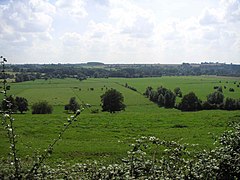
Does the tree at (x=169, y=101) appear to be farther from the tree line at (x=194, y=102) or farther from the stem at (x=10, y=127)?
the stem at (x=10, y=127)

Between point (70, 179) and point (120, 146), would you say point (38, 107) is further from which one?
point (70, 179)

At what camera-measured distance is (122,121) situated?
39156 mm

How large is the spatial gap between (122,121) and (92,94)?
6686cm

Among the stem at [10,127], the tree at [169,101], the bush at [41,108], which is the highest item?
the stem at [10,127]

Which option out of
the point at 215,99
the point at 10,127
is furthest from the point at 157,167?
the point at 215,99

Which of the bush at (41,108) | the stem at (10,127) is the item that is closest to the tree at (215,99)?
the bush at (41,108)

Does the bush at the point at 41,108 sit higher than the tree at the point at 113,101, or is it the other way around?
the tree at the point at 113,101

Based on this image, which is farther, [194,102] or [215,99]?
[215,99]

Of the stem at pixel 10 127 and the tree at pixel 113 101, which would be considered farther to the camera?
the tree at pixel 113 101

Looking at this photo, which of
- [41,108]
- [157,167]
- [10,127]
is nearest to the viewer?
[10,127]

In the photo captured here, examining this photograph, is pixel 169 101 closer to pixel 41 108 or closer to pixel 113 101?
pixel 113 101

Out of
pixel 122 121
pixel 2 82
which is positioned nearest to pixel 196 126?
pixel 122 121

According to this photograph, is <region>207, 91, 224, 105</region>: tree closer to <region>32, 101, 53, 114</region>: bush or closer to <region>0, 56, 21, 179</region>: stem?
<region>32, 101, 53, 114</region>: bush

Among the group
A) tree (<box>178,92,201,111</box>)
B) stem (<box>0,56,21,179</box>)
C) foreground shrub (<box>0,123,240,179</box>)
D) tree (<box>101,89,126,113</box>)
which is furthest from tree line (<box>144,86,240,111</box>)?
stem (<box>0,56,21,179</box>)
